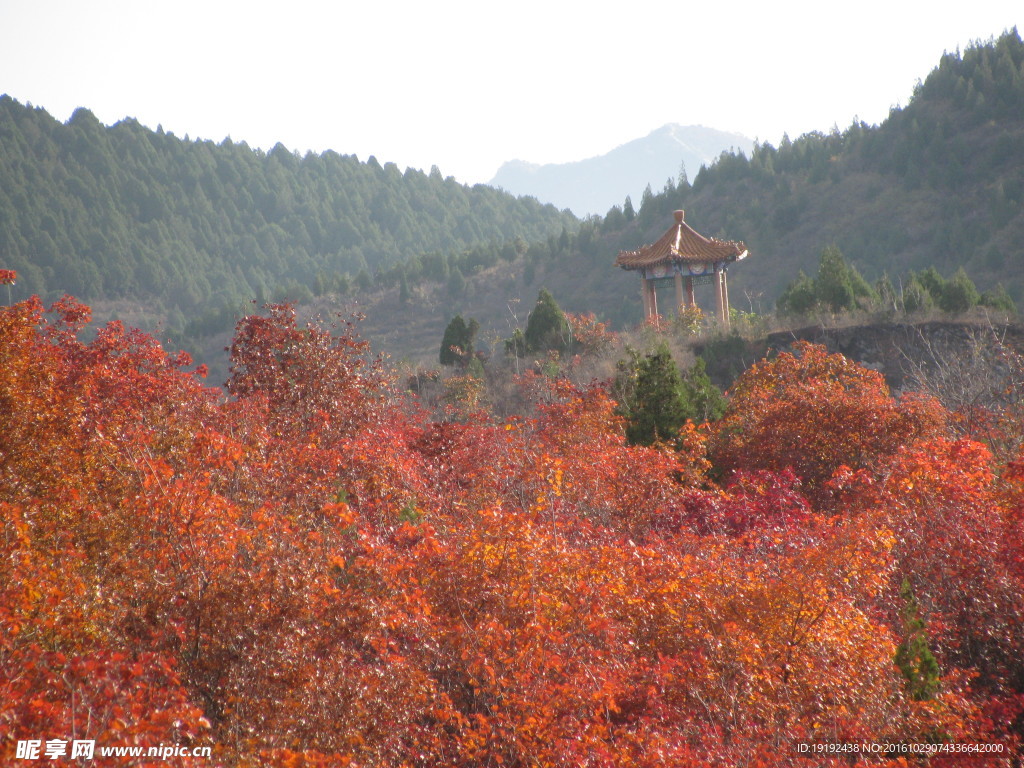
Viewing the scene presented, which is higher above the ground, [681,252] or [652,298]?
[681,252]

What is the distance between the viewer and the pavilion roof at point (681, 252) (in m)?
29.5

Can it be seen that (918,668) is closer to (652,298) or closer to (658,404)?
(658,404)

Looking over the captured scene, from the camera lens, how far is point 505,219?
96.0 metres

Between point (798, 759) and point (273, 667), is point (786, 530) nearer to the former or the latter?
point (798, 759)

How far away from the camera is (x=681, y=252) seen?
29719 mm

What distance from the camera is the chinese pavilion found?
29547 mm

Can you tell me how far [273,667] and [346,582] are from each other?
200 centimetres

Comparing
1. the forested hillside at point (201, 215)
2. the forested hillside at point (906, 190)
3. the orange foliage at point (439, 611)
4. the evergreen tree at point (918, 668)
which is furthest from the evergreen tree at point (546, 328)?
the forested hillside at point (201, 215)

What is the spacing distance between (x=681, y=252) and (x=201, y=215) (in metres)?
77.0

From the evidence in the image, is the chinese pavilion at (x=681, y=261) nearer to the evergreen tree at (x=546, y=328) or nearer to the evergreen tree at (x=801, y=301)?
the evergreen tree at (x=801, y=301)

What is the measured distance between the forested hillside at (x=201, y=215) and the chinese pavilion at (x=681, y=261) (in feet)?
162

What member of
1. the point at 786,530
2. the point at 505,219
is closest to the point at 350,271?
the point at 505,219

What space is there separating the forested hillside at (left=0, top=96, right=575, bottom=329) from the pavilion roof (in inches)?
1942

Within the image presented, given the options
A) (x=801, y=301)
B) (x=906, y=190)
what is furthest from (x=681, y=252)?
(x=906, y=190)
